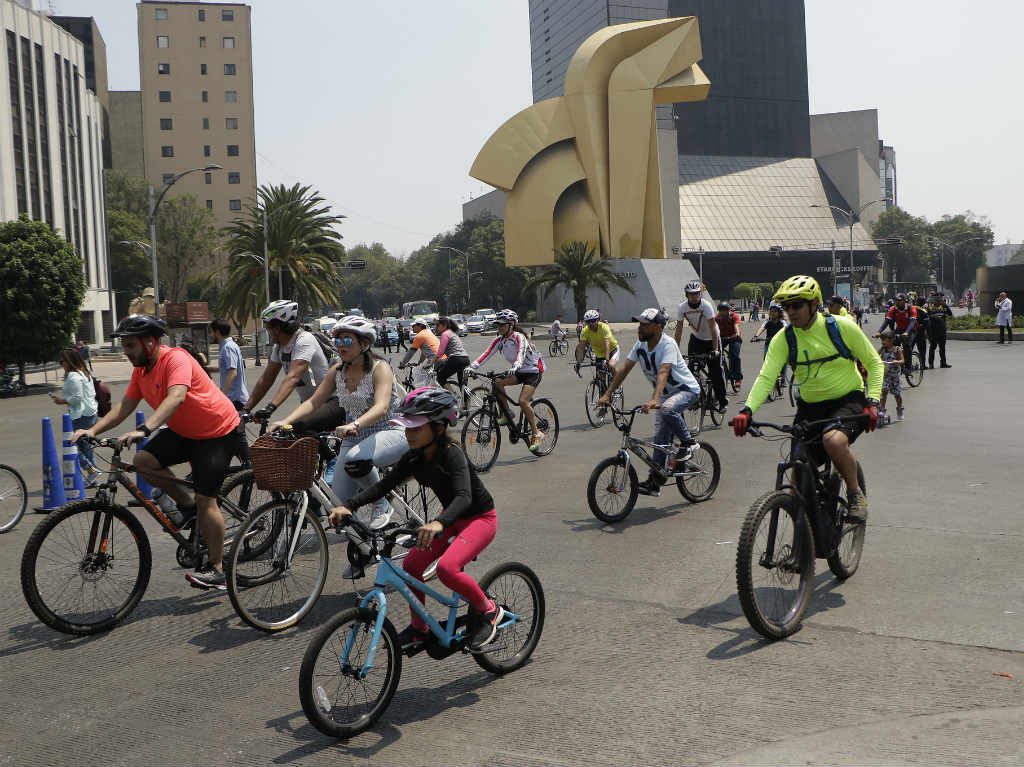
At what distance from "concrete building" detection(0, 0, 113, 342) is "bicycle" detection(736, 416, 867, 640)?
45974mm

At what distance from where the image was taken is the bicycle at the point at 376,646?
3.87 meters

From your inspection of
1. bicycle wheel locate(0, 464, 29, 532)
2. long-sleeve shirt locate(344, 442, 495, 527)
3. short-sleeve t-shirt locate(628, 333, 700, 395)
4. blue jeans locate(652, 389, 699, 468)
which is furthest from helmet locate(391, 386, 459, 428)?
bicycle wheel locate(0, 464, 29, 532)

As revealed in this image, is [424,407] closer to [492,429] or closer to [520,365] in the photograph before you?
[492,429]

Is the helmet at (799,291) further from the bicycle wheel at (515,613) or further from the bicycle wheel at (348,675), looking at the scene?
the bicycle wheel at (348,675)

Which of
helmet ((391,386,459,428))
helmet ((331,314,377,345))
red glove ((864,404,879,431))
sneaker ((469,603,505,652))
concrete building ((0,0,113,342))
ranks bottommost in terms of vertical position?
sneaker ((469,603,505,652))

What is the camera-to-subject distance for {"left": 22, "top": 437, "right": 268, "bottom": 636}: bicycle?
5.27m

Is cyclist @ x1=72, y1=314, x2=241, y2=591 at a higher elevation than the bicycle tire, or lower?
higher

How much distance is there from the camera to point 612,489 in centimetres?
794

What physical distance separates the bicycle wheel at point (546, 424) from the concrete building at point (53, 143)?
131 ft

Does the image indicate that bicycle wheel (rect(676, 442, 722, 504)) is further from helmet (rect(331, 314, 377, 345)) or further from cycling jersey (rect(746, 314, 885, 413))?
helmet (rect(331, 314, 377, 345))

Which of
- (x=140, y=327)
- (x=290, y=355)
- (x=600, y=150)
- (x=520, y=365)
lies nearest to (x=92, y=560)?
(x=140, y=327)

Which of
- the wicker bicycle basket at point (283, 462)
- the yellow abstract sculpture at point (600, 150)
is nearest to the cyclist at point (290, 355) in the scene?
the wicker bicycle basket at point (283, 462)

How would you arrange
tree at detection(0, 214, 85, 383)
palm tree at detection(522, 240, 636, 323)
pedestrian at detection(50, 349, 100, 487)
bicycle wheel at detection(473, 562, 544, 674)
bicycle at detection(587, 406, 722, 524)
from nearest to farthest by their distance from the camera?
bicycle wheel at detection(473, 562, 544, 674)
bicycle at detection(587, 406, 722, 524)
pedestrian at detection(50, 349, 100, 487)
tree at detection(0, 214, 85, 383)
palm tree at detection(522, 240, 636, 323)

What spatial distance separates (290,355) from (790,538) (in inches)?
174
